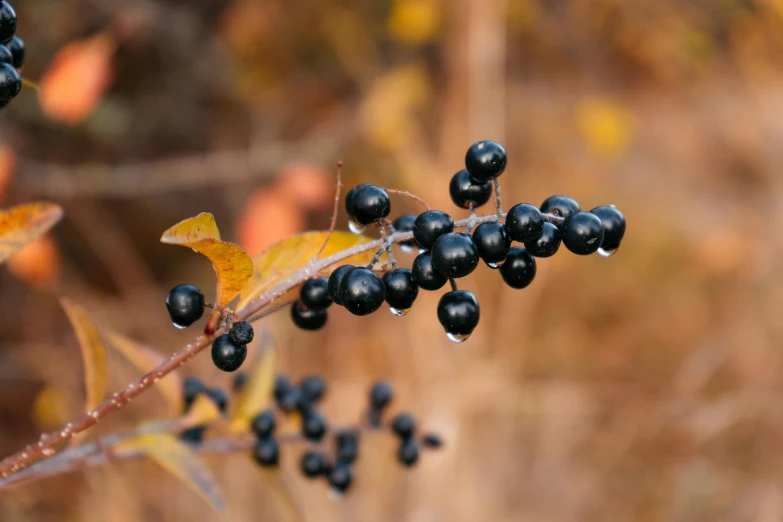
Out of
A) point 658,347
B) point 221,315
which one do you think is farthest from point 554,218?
point 658,347

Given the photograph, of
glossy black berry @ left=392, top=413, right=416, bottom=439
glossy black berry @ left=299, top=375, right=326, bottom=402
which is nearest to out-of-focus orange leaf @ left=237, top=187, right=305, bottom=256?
glossy black berry @ left=299, top=375, right=326, bottom=402

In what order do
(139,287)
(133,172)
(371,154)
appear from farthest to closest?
(371,154)
(139,287)
(133,172)

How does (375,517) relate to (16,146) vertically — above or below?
below

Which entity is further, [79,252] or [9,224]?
[79,252]

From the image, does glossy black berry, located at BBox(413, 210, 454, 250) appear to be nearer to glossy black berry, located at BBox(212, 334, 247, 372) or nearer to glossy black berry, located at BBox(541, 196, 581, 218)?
glossy black berry, located at BBox(541, 196, 581, 218)

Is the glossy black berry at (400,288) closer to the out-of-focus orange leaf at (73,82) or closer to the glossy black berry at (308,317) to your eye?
the glossy black berry at (308,317)

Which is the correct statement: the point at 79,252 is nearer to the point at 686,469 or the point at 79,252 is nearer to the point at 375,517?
the point at 375,517

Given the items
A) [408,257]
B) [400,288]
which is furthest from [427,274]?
[408,257]


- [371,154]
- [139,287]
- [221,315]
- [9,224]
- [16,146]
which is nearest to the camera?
[221,315]
